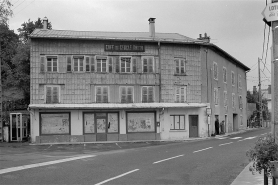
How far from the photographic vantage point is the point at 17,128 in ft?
97.7

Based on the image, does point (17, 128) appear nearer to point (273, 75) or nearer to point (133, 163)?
point (133, 163)

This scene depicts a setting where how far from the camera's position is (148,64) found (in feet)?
A: 105

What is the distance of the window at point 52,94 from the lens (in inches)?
1181

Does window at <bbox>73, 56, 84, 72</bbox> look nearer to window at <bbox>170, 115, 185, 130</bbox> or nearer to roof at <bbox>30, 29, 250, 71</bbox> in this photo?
roof at <bbox>30, 29, 250, 71</bbox>

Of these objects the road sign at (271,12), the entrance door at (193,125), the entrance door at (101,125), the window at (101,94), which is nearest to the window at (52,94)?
the window at (101,94)

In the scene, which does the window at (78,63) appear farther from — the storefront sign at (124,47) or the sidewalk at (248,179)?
the sidewalk at (248,179)

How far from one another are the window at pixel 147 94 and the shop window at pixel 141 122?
3.78ft

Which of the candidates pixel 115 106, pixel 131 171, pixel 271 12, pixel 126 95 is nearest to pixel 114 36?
pixel 126 95

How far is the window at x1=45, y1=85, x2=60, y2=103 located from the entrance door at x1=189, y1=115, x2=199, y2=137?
1206 cm

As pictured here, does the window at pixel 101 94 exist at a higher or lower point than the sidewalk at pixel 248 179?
higher

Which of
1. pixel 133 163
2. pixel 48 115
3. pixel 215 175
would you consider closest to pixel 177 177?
pixel 215 175

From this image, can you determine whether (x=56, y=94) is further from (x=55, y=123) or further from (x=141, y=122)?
(x=141, y=122)

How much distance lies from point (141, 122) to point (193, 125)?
16.5ft

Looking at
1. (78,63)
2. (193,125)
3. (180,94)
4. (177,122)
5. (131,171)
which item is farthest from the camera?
(193,125)
